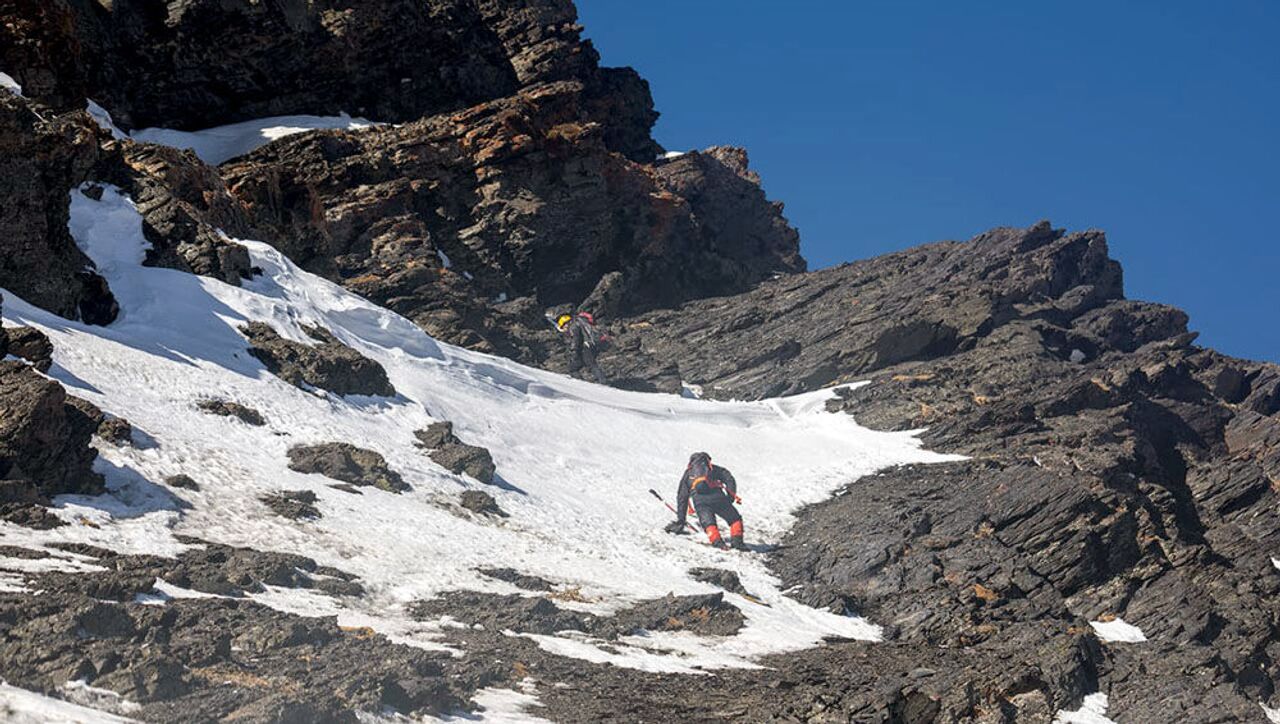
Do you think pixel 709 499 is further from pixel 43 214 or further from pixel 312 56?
pixel 312 56

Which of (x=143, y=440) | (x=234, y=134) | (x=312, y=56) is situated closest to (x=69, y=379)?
(x=143, y=440)

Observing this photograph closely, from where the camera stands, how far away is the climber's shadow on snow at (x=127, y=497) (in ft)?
57.0

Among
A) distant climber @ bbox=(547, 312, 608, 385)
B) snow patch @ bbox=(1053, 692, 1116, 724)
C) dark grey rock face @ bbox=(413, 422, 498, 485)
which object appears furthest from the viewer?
distant climber @ bbox=(547, 312, 608, 385)

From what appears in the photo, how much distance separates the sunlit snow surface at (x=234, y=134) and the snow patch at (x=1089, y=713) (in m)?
47.7

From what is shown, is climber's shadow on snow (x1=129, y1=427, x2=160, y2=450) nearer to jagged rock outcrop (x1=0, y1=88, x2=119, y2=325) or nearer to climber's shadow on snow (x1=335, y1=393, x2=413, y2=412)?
jagged rock outcrop (x1=0, y1=88, x2=119, y2=325)

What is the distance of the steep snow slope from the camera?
59.3 feet

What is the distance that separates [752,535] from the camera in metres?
29.3

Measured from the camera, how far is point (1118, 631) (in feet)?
77.8

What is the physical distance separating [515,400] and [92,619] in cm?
2570

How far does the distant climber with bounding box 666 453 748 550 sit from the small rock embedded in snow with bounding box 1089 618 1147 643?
8.56 metres

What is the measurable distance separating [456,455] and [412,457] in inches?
47.2

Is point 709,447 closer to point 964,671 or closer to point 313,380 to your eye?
point 313,380

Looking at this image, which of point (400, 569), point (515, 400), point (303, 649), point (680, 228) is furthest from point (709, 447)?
point (680, 228)

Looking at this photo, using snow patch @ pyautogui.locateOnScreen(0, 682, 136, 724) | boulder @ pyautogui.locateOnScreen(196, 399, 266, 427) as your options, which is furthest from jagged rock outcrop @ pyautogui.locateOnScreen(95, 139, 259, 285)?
snow patch @ pyautogui.locateOnScreen(0, 682, 136, 724)
